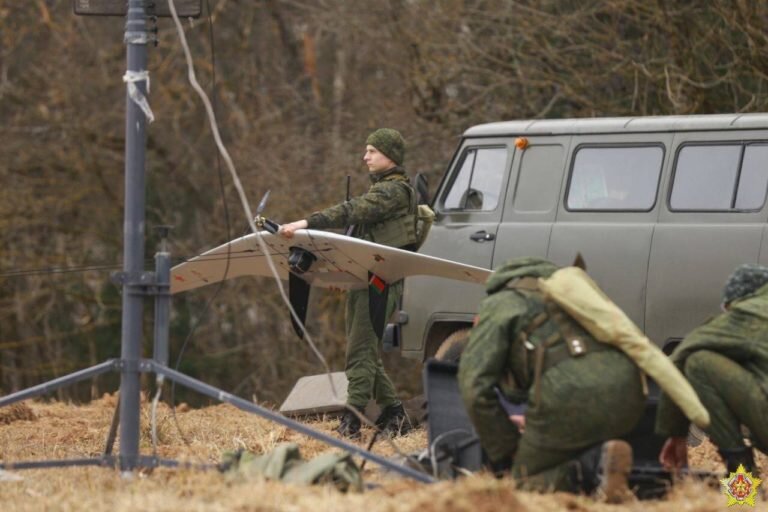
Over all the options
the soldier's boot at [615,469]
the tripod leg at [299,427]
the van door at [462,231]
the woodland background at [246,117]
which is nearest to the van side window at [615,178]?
the van door at [462,231]

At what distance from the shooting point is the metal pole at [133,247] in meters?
7.46

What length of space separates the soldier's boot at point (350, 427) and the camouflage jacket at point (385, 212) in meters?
1.12

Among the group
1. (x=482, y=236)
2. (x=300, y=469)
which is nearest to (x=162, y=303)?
(x=300, y=469)

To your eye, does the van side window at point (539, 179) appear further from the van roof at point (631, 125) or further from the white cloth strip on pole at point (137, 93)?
the white cloth strip on pole at point (137, 93)

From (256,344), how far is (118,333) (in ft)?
8.81

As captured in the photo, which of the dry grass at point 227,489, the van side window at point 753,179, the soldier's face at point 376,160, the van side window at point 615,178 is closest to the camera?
the dry grass at point 227,489

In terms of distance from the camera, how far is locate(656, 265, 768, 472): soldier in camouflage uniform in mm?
7051

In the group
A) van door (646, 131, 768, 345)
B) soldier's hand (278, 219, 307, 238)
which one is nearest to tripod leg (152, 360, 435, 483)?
soldier's hand (278, 219, 307, 238)

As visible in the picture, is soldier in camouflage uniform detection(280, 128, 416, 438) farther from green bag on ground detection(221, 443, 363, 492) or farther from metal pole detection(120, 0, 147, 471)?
green bag on ground detection(221, 443, 363, 492)

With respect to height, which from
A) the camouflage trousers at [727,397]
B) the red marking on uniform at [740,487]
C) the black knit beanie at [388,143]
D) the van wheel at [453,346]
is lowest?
the van wheel at [453,346]

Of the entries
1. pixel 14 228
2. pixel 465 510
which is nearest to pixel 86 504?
pixel 465 510

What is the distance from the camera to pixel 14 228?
70.9ft

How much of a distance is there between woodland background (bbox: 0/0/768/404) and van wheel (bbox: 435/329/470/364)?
5.46 meters

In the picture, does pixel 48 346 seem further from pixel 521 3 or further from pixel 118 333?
pixel 521 3
